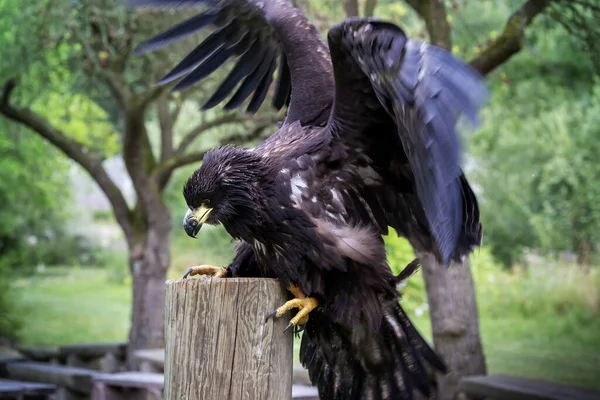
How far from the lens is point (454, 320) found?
5.92 meters

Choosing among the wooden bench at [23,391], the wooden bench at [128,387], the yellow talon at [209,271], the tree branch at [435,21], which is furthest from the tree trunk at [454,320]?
the wooden bench at [23,391]

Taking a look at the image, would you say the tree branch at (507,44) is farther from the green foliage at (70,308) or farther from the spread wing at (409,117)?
the green foliage at (70,308)

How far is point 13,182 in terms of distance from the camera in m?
10.5

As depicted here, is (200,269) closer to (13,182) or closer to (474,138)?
(13,182)

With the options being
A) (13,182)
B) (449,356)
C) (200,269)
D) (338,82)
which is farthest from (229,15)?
(13,182)

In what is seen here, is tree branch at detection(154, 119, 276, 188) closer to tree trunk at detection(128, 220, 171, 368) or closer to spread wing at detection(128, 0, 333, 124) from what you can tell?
tree trunk at detection(128, 220, 171, 368)

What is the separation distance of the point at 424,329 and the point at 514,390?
245 inches

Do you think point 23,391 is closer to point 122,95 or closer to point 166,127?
point 122,95

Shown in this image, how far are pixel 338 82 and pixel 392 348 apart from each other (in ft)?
3.82

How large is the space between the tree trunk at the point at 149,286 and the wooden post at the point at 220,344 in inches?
217

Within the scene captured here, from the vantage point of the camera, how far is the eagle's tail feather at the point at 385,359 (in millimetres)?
3186

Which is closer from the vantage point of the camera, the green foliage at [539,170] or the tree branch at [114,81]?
the tree branch at [114,81]

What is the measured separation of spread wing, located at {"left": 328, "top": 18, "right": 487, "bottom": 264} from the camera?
246 cm

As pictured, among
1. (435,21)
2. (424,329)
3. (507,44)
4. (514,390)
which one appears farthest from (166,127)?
(514,390)
